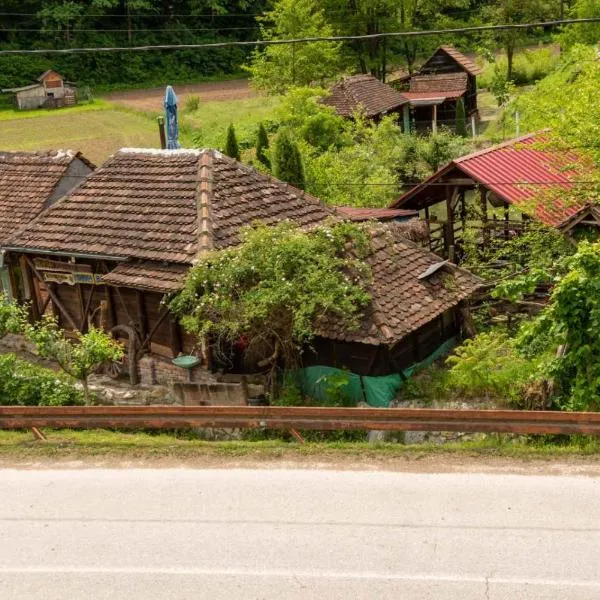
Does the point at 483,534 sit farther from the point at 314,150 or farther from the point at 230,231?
the point at 314,150

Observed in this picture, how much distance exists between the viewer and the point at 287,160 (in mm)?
27328

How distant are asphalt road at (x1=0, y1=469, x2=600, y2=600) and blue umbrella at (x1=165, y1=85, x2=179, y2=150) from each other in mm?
11125

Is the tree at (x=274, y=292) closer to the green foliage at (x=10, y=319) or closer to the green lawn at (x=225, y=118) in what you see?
the green foliage at (x=10, y=319)

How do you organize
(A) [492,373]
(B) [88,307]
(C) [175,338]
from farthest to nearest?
(B) [88,307] → (C) [175,338] → (A) [492,373]

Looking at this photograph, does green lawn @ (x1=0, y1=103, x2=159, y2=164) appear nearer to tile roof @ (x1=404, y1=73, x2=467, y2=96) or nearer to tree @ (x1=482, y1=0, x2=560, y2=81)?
tile roof @ (x1=404, y1=73, x2=467, y2=96)

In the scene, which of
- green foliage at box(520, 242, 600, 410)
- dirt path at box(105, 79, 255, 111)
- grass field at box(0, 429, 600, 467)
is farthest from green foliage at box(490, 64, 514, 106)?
grass field at box(0, 429, 600, 467)

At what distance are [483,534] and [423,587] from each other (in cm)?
134

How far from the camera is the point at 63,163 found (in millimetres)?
24328

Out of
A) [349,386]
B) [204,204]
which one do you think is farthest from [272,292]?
[204,204]

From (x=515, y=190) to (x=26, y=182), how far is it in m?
13.1

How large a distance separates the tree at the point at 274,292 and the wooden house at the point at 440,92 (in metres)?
33.0

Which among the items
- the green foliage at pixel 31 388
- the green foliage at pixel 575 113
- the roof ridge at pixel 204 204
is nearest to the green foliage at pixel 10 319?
the green foliage at pixel 31 388

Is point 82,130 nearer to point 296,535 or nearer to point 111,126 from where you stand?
point 111,126

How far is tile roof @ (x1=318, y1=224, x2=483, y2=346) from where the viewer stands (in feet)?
54.0
